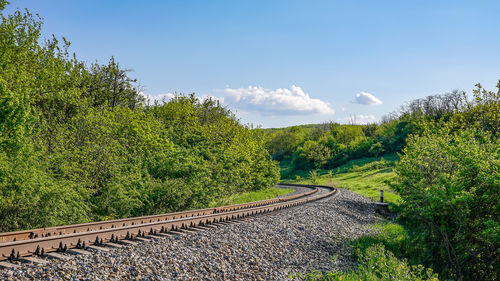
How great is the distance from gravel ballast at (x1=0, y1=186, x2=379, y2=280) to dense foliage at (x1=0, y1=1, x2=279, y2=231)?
17.8 ft

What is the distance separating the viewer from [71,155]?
51.9ft

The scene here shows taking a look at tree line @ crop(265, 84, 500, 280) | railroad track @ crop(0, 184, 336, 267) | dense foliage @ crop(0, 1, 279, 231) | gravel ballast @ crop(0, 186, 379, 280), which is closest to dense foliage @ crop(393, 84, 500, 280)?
tree line @ crop(265, 84, 500, 280)

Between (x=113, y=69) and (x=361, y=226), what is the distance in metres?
20.4

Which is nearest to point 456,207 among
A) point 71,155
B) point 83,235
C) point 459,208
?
point 459,208

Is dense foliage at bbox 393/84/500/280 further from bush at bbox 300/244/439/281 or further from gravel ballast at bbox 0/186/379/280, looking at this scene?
gravel ballast at bbox 0/186/379/280

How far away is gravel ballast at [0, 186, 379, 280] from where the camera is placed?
21.6ft

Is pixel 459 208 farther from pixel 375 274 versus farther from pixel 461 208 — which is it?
pixel 375 274

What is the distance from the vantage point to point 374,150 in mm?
90938

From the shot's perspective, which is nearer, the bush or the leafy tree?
the bush

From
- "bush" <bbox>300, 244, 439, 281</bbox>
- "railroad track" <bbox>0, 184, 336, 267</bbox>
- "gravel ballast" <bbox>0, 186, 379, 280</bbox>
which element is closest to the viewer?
"gravel ballast" <bbox>0, 186, 379, 280</bbox>

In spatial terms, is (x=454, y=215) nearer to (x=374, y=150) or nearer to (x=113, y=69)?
(x=113, y=69)

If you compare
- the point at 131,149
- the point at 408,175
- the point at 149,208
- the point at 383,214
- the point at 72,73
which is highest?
the point at 72,73

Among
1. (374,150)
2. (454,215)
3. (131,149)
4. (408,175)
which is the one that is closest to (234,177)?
(131,149)

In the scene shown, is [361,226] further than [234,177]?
No
